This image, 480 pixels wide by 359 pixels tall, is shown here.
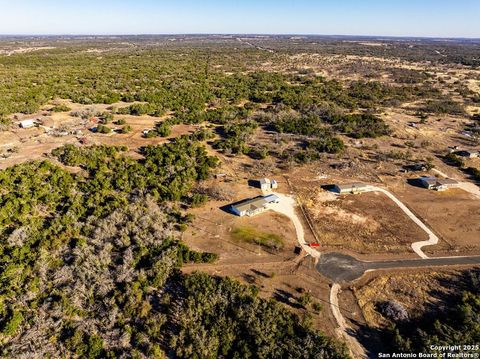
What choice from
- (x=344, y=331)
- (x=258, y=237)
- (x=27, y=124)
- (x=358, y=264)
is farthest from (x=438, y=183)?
(x=27, y=124)

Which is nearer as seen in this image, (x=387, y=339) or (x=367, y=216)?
(x=387, y=339)

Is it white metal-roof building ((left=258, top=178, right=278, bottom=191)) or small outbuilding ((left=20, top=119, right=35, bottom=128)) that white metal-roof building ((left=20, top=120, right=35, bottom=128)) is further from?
white metal-roof building ((left=258, top=178, right=278, bottom=191))

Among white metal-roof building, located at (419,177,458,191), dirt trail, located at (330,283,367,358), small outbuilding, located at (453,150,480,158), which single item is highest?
small outbuilding, located at (453,150,480,158)

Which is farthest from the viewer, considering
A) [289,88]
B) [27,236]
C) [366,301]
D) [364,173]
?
[289,88]

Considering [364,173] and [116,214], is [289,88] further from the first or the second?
[116,214]

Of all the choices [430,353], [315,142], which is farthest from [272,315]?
[315,142]

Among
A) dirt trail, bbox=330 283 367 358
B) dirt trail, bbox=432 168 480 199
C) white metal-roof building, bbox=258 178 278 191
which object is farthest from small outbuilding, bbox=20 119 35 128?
dirt trail, bbox=432 168 480 199
